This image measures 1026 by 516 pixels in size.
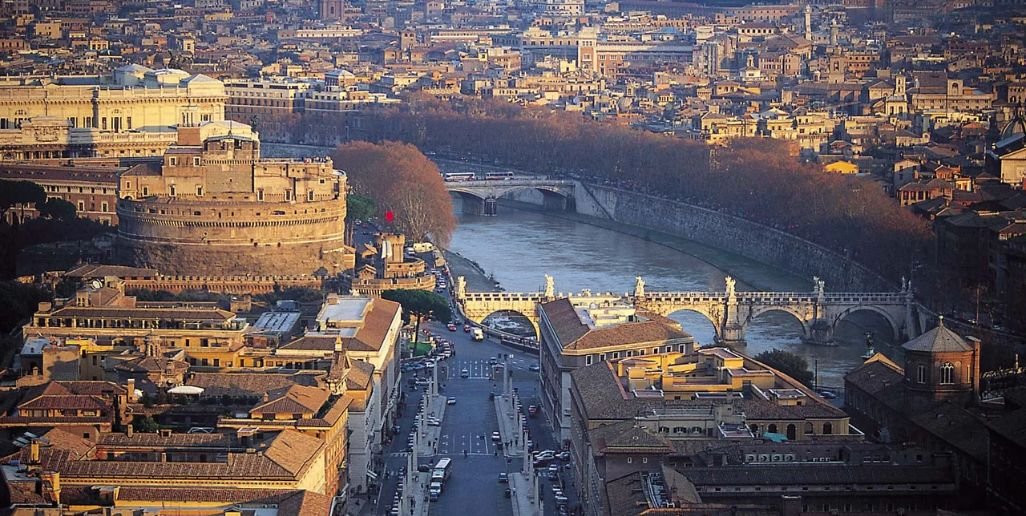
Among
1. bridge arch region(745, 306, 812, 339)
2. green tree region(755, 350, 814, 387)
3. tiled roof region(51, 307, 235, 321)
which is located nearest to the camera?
tiled roof region(51, 307, 235, 321)

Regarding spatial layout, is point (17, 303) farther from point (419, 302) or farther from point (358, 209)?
point (358, 209)

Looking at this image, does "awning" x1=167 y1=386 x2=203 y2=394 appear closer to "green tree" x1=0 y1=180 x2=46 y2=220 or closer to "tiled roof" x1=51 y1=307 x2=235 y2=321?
"tiled roof" x1=51 y1=307 x2=235 y2=321

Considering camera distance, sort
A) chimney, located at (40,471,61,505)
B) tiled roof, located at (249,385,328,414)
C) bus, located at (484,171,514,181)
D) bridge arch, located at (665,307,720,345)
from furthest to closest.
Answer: bus, located at (484,171,514,181), bridge arch, located at (665,307,720,345), tiled roof, located at (249,385,328,414), chimney, located at (40,471,61,505)

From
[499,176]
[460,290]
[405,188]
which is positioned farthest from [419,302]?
[499,176]

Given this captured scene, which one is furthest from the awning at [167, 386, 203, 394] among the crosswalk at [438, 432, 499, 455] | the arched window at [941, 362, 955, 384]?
the arched window at [941, 362, 955, 384]

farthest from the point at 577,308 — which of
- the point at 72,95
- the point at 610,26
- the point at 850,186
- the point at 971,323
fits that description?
the point at 610,26

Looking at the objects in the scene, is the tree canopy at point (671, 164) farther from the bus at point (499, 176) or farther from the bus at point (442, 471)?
the bus at point (442, 471)

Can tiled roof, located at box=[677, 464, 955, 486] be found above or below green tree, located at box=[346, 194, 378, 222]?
above
